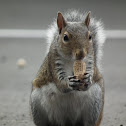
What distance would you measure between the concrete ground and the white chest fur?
0.71 meters

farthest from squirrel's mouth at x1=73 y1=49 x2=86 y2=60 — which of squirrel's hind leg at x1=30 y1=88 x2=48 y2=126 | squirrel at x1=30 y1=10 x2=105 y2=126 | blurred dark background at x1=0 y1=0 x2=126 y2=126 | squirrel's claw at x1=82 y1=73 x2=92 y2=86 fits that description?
blurred dark background at x1=0 y1=0 x2=126 y2=126

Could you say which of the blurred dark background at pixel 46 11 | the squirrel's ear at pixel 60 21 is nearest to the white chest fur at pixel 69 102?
the squirrel's ear at pixel 60 21

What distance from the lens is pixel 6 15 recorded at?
1223 cm

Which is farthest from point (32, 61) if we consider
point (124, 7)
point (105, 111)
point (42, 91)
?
point (124, 7)

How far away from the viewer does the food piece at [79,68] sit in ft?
12.4

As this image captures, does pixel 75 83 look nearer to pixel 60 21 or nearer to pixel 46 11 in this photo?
pixel 60 21

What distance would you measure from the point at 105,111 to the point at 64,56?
5.40 feet

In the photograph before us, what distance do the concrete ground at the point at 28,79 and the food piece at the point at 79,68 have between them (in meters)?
1.10

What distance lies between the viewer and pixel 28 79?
699cm

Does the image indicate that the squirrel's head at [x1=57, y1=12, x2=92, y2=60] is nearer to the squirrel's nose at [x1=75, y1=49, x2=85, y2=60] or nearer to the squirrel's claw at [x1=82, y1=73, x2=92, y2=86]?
the squirrel's nose at [x1=75, y1=49, x2=85, y2=60]

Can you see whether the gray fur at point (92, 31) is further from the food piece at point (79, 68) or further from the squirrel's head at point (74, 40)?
the food piece at point (79, 68)

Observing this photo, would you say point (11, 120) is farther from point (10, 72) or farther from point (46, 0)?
point (46, 0)

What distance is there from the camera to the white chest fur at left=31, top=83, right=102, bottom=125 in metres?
4.02

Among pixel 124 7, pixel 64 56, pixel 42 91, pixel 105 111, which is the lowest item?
pixel 105 111
